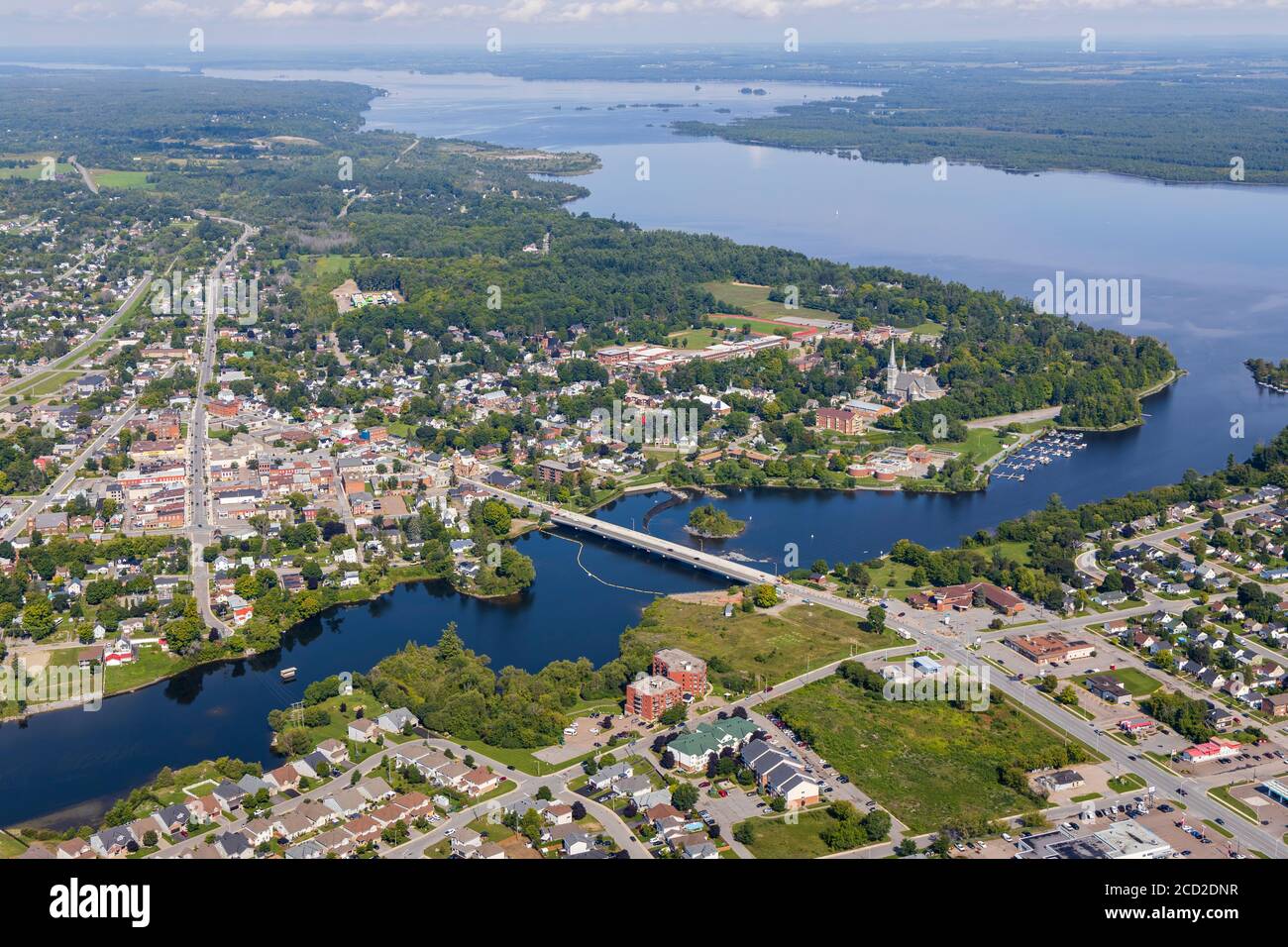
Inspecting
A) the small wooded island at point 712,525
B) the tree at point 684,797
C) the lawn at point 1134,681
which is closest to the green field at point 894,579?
the small wooded island at point 712,525

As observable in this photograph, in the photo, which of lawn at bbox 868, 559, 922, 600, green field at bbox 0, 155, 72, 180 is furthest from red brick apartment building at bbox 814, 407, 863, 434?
green field at bbox 0, 155, 72, 180

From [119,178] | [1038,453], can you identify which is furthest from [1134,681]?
[119,178]

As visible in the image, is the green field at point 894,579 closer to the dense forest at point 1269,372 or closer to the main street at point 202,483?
the main street at point 202,483

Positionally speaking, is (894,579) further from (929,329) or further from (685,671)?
(929,329)

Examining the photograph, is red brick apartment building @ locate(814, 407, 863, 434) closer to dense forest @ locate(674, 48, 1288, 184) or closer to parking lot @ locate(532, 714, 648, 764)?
parking lot @ locate(532, 714, 648, 764)

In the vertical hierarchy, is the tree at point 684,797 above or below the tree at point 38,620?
below

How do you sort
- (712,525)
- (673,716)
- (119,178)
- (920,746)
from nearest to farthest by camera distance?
(920,746), (673,716), (712,525), (119,178)
